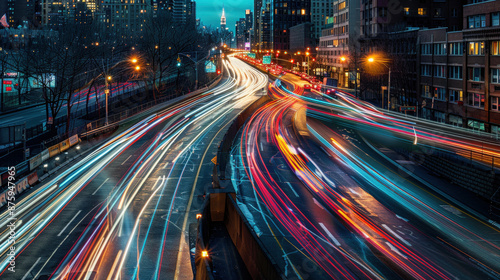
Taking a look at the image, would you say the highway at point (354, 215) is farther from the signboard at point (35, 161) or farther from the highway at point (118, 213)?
the signboard at point (35, 161)

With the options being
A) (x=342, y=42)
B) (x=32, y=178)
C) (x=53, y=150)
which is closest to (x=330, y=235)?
(x=32, y=178)

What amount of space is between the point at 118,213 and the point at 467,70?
45616mm

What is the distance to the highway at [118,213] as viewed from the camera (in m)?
17.8

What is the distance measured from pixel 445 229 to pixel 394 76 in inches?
2020

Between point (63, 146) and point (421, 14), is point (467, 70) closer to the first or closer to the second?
point (421, 14)

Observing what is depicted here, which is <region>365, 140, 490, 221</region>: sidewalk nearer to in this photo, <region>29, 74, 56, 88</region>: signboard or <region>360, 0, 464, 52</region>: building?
<region>29, 74, 56, 88</region>: signboard

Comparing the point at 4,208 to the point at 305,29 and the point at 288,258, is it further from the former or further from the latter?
the point at 305,29

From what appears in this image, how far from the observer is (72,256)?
727 inches

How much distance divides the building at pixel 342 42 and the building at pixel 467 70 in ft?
105

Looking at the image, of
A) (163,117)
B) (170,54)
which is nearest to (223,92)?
(170,54)

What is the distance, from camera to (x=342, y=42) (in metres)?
118

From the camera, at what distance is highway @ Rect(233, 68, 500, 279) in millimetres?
18562

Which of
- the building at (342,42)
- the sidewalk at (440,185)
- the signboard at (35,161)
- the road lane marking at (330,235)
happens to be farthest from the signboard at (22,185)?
the building at (342,42)

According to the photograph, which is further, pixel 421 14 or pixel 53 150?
pixel 421 14
